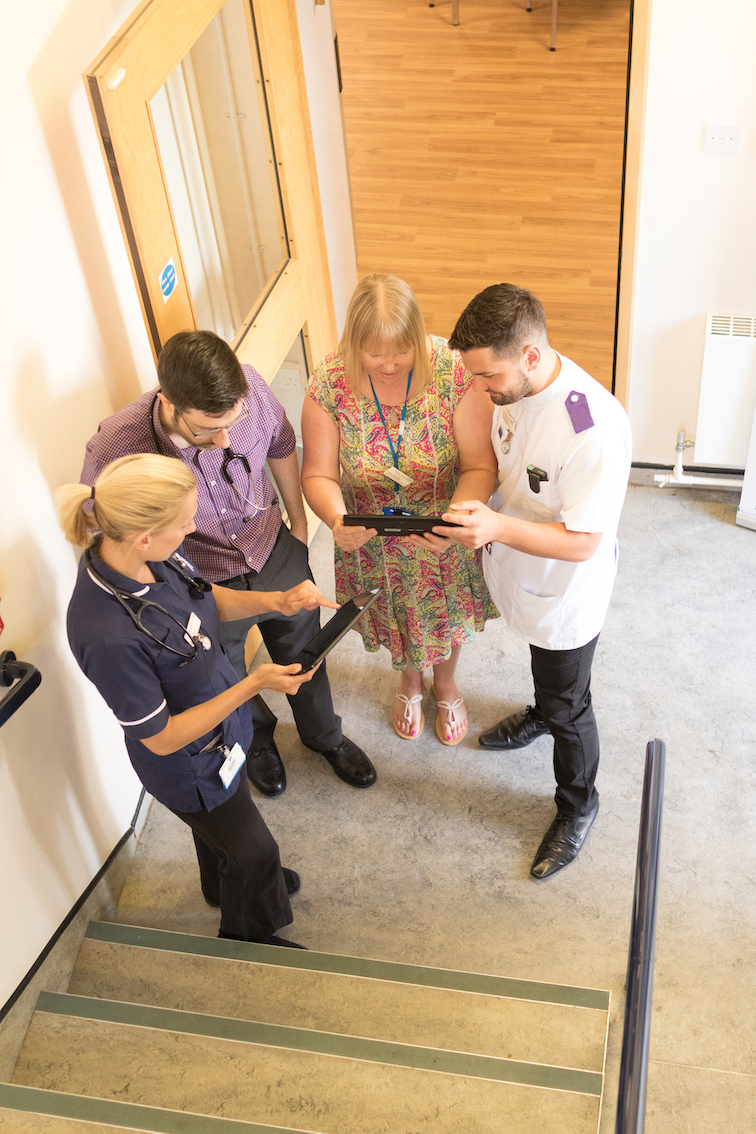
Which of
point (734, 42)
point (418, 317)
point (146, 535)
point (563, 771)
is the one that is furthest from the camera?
point (734, 42)

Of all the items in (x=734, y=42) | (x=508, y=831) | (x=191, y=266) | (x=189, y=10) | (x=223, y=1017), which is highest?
(x=189, y=10)

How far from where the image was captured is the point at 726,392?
13.2ft

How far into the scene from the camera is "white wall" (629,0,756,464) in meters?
3.34

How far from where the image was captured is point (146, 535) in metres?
2.02

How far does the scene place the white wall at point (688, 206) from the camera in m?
3.34

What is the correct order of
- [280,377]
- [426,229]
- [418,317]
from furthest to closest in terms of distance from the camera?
[426,229], [280,377], [418,317]

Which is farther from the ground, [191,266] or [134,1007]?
[191,266]

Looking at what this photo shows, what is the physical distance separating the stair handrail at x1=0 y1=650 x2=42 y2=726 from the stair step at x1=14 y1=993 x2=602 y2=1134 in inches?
37.4

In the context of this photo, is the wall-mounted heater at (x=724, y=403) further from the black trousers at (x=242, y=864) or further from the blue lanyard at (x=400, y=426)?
the black trousers at (x=242, y=864)

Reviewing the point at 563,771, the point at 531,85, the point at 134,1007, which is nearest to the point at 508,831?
the point at 563,771

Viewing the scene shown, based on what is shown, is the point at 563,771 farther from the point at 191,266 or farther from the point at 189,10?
the point at 189,10

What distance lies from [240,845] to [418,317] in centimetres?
149

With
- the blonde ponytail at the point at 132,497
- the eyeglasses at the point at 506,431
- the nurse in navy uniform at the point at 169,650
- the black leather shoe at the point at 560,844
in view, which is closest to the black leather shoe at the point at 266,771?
the nurse in navy uniform at the point at 169,650

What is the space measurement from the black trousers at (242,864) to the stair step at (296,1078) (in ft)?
1.05
